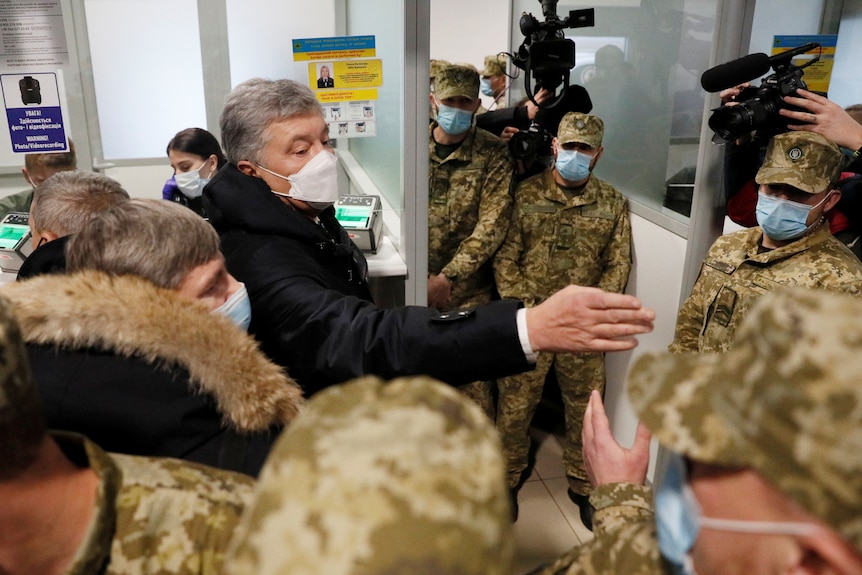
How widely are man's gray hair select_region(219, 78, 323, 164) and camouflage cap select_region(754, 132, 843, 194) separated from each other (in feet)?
3.98

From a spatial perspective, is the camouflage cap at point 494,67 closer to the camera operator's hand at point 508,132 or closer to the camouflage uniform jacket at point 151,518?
the camera operator's hand at point 508,132

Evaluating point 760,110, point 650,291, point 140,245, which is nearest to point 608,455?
point 140,245

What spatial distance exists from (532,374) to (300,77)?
1471mm

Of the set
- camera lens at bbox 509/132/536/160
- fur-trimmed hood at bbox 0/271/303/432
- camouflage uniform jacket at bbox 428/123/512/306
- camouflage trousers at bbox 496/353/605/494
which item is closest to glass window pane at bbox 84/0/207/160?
camouflage uniform jacket at bbox 428/123/512/306

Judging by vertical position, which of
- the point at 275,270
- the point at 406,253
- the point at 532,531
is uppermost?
the point at 275,270

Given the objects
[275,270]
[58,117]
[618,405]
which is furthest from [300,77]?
[618,405]

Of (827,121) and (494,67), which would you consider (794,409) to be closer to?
(827,121)

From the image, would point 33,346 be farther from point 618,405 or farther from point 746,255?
point 618,405

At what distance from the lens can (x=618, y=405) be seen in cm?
282

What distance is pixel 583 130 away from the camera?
2561mm

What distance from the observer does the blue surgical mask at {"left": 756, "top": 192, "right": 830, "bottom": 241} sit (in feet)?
5.74

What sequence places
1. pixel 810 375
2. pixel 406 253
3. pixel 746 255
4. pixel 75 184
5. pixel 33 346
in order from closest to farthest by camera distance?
pixel 810 375
pixel 33 346
pixel 75 184
pixel 746 255
pixel 406 253

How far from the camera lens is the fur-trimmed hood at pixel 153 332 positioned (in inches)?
35.7

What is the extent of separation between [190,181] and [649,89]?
1797 millimetres
